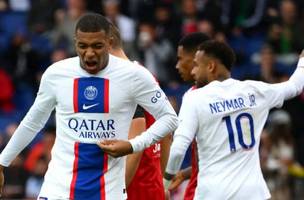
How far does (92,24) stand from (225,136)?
1.28 m

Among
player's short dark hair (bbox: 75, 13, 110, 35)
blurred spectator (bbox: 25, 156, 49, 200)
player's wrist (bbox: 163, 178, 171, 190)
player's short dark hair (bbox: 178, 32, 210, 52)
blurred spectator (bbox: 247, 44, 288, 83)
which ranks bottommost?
blurred spectator (bbox: 25, 156, 49, 200)

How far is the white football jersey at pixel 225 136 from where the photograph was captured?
796cm

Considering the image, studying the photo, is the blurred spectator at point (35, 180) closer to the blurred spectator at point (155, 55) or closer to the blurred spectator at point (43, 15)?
the blurred spectator at point (155, 55)

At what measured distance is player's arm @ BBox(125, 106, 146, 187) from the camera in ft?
27.2

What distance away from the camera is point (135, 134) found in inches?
326

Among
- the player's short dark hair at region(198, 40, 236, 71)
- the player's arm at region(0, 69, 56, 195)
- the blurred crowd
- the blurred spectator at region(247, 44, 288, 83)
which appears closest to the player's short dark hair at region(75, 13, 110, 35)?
the player's arm at region(0, 69, 56, 195)

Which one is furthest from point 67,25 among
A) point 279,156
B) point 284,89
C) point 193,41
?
Result: point 284,89

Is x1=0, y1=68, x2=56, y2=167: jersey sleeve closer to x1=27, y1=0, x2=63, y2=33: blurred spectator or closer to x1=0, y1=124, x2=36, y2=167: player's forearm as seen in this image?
x1=0, y1=124, x2=36, y2=167: player's forearm

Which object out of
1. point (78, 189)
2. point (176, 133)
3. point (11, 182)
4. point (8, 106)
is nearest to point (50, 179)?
point (78, 189)

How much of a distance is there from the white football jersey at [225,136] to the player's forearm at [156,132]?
4.8 inches

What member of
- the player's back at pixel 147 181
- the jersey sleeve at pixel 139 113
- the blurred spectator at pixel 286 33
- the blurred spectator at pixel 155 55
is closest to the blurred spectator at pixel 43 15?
the blurred spectator at pixel 155 55

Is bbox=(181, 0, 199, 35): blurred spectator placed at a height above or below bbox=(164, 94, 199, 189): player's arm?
above

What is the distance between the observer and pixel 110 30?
781 cm

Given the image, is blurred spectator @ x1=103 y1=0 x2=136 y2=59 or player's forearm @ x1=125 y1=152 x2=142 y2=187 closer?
player's forearm @ x1=125 y1=152 x2=142 y2=187
